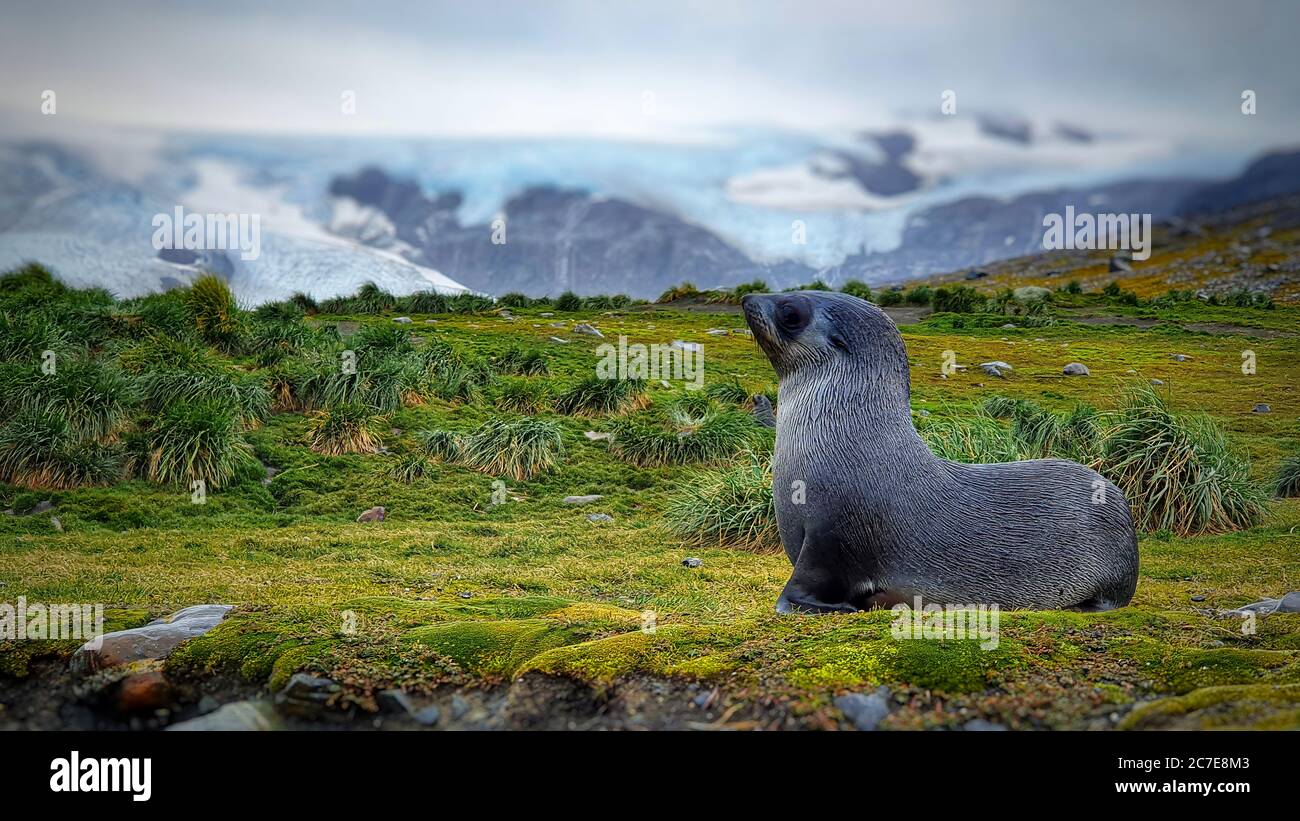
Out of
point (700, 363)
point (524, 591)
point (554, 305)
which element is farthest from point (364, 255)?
→ point (524, 591)

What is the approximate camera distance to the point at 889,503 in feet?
19.9

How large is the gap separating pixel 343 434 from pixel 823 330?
36.5 feet

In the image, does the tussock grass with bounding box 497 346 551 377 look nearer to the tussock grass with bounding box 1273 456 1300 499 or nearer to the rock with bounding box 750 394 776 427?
the rock with bounding box 750 394 776 427

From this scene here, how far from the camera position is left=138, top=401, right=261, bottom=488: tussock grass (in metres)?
13.5

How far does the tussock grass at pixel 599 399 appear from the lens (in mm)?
17734

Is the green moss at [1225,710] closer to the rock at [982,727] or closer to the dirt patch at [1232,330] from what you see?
the rock at [982,727]

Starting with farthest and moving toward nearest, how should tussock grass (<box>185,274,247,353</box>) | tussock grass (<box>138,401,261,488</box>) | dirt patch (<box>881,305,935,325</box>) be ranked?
1. dirt patch (<box>881,305,935,325</box>)
2. tussock grass (<box>185,274,247,353</box>)
3. tussock grass (<box>138,401,261,488</box>)

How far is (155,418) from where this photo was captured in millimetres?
15352

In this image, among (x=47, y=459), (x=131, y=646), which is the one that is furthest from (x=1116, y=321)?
(x=131, y=646)

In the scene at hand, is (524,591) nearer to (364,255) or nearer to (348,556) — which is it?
(348,556)

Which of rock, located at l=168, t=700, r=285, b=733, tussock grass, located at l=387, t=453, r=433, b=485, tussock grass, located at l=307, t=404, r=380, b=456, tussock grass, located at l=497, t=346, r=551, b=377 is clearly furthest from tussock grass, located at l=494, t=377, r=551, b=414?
rock, located at l=168, t=700, r=285, b=733

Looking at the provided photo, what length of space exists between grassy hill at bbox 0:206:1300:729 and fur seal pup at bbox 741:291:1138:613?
1.55 feet

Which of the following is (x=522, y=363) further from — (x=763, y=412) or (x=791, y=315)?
(x=791, y=315)

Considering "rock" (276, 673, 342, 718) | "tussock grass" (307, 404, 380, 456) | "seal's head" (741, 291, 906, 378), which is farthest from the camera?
"tussock grass" (307, 404, 380, 456)
